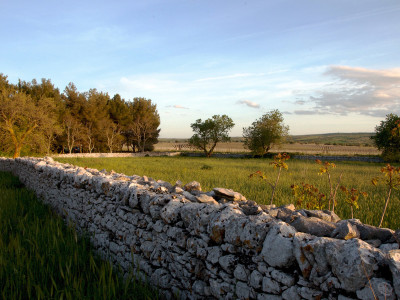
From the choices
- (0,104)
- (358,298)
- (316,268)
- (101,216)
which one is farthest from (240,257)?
(0,104)

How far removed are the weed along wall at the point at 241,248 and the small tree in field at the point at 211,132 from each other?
37.9 metres

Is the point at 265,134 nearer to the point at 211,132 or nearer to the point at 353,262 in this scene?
the point at 211,132

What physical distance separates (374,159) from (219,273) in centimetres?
3574

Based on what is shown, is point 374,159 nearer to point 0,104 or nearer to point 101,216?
point 101,216

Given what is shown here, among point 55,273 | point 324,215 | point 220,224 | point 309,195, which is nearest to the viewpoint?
point 220,224

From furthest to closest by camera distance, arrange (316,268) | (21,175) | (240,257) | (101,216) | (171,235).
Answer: (21,175) < (101,216) < (171,235) < (240,257) < (316,268)

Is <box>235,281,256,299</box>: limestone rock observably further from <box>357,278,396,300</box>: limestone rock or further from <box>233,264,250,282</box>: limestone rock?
<box>357,278,396,300</box>: limestone rock

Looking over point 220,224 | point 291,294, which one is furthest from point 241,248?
Answer: point 291,294

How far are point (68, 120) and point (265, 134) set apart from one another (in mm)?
30421

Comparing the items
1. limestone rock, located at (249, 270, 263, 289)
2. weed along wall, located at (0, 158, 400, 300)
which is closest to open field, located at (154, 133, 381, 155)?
weed along wall, located at (0, 158, 400, 300)

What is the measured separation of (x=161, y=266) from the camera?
3695 millimetres

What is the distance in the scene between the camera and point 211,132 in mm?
43906

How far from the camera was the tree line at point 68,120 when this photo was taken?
24.6m

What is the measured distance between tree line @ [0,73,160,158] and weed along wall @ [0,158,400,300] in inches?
976
